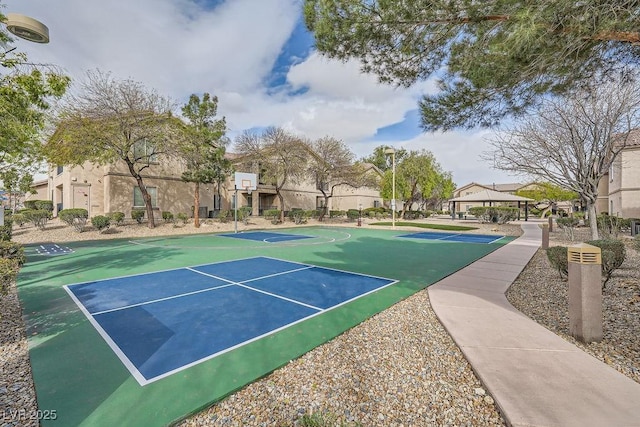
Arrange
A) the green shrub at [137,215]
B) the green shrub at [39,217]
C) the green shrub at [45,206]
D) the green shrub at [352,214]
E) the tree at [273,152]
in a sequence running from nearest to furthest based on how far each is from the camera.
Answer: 1. the green shrub at [39,217]
2. the green shrub at [137,215]
3. the green shrub at [45,206]
4. the tree at [273,152]
5. the green shrub at [352,214]

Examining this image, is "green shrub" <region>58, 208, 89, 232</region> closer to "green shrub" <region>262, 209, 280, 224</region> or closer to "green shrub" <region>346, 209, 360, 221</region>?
"green shrub" <region>262, 209, 280, 224</region>

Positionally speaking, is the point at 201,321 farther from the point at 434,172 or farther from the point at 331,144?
the point at 434,172

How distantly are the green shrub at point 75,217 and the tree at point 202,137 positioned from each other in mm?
6382

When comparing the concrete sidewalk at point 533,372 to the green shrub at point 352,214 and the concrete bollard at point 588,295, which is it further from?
the green shrub at point 352,214

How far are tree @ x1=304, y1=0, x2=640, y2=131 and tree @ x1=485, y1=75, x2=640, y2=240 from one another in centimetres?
595

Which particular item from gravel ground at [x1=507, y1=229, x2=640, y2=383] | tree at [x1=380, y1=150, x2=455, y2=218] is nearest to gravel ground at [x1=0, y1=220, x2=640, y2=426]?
gravel ground at [x1=507, y1=229, x2=640, y2=383]

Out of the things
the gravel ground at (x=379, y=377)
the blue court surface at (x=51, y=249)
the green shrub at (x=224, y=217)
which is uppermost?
the green shrub at (x=224, y=217)

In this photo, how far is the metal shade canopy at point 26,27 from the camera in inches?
150

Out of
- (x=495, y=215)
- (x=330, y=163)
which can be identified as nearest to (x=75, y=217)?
(x=330, y=163)

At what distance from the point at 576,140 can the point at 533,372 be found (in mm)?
11305

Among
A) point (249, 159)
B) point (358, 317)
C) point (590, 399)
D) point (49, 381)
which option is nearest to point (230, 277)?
point (358, 317)

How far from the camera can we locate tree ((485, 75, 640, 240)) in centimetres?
973

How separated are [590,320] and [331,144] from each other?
25.9 metres

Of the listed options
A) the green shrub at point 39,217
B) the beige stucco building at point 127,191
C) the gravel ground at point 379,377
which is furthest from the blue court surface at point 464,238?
the green shrub at point 39,217
